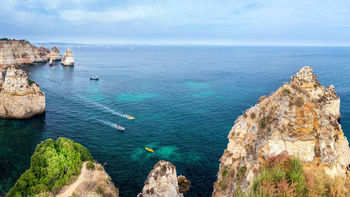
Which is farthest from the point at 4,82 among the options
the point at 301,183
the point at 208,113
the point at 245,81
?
the point at 245,81

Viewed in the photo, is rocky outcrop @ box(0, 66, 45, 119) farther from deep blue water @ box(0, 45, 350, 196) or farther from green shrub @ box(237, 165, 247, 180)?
green shrub @ box(237, 165, 247, 180)

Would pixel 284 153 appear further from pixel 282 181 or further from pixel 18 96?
pixel 18 96

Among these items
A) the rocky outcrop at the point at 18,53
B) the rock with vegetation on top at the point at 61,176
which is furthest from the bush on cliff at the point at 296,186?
the rocky outcrop at the point at 18,53

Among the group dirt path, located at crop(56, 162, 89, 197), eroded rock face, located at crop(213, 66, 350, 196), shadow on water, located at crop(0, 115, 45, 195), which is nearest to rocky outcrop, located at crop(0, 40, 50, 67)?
shadow on water, located at crop(0, 115, 45, 195)

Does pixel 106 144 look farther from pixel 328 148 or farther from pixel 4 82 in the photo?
pixel 328 148

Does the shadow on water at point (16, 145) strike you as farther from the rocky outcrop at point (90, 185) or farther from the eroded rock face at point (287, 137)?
the eroded rock face at point (287, 137)

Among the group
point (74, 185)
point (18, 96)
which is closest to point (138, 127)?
point (74, 185)
